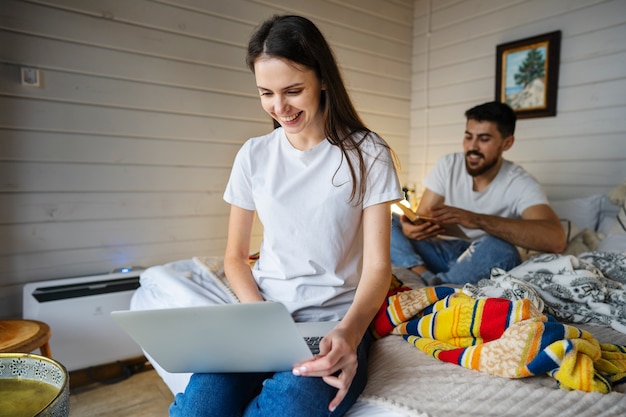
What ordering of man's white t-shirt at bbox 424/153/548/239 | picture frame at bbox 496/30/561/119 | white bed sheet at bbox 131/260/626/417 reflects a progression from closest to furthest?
white bed sheet at bbox 131/260/626/417 → man's white t-shirt at bbox 424/153/548/239 → picture frame at bbox 496/30/561/119

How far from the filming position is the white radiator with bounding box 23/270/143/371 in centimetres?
198

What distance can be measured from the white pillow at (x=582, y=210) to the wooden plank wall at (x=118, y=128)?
1770mm

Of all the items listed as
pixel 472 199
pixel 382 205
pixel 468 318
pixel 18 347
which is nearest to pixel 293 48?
pixel 382 205

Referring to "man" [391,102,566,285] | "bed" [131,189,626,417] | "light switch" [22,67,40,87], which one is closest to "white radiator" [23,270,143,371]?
"bed" [131,189,626,417]

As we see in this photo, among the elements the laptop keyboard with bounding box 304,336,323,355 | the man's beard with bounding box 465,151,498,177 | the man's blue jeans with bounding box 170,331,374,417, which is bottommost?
the man's blue jeans with bounding box 170,331,374,417

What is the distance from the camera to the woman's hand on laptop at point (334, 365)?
810 mm

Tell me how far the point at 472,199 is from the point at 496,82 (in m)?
1.04

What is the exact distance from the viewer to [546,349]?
907 mm

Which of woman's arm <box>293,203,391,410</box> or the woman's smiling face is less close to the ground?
the woman's smiling face

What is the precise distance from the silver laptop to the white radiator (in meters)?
1.30

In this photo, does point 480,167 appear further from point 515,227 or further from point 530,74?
point 530,74

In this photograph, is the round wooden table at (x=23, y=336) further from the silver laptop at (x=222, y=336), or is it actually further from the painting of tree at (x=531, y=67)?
the painting of tree at (x=531, y=67)

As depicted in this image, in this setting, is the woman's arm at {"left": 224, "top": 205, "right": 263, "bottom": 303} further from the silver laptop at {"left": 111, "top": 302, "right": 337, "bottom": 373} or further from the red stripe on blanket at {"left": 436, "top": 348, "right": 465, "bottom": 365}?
the red stripe on blanket at {"left": 436, "top": 348, "right": 465, "bottom": 365}

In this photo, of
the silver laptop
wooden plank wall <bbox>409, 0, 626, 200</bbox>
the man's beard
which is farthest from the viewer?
wooden plank wall <bbox>409, 0, 626, 200</bbox>
